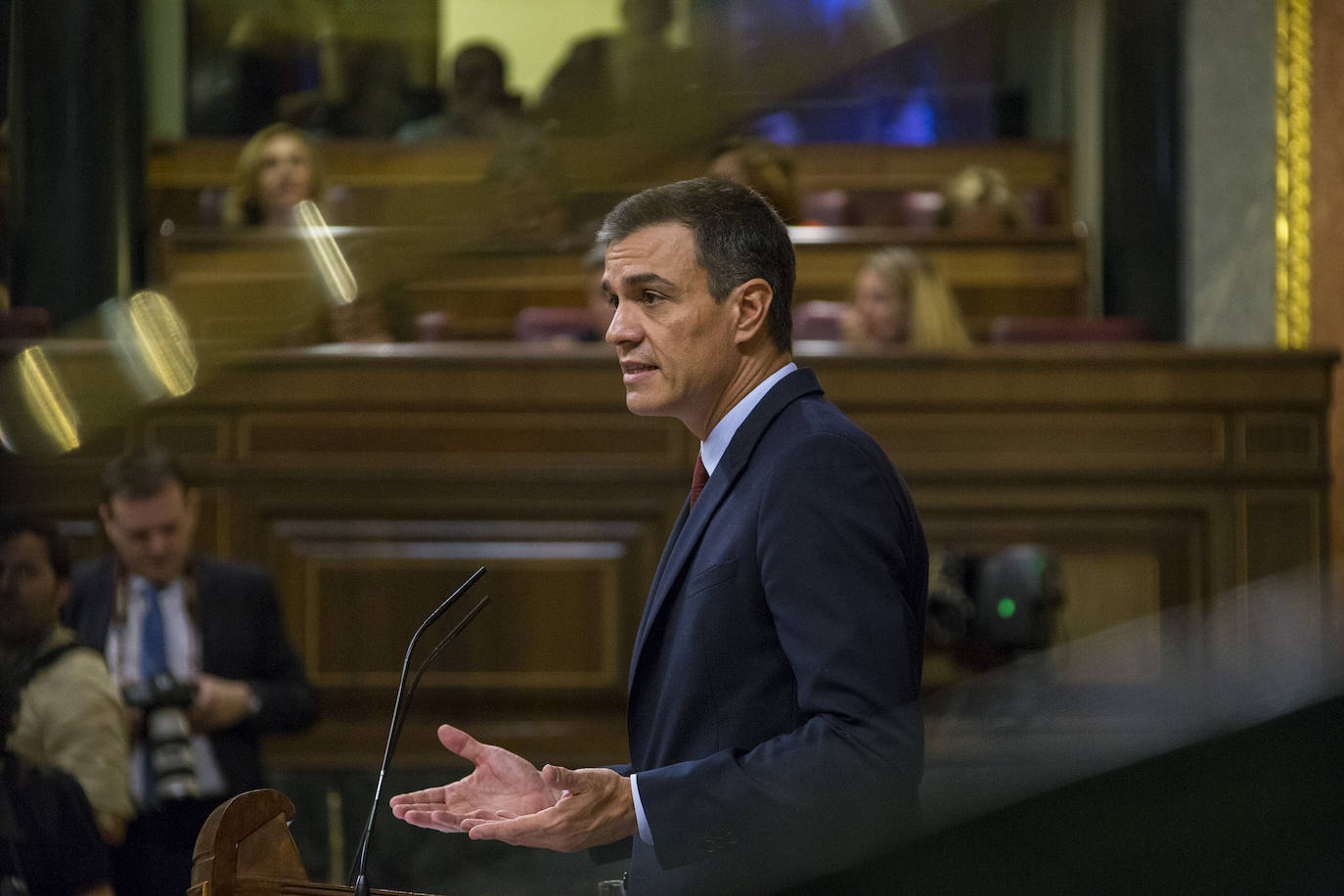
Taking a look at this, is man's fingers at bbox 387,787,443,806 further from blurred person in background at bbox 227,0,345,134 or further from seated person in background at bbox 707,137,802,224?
blurred person in background at bbox 227,0,345,134

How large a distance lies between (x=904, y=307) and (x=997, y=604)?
3.52 feet

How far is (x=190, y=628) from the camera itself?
2.87 m

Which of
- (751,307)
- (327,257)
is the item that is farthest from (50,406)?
(751,307)

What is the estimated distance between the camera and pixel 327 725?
12.3ft

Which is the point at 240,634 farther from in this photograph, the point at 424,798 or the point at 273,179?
the point at 273,179

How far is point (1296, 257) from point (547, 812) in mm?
5390

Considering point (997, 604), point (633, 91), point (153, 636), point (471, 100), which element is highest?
point (471, 100)

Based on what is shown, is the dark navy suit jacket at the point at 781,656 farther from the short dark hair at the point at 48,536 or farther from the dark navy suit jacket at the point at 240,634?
the dark navy suit jacket at the point at 240,634

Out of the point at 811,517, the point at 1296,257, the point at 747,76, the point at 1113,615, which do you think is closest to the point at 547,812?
the point at 811,517

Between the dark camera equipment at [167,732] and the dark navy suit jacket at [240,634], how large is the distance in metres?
0.20

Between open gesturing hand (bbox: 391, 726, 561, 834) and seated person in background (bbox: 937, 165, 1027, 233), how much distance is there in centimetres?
521

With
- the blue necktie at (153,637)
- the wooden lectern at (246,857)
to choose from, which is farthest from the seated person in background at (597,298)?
the wooden lectern at (246,857)

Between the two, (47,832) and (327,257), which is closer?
(327,257)

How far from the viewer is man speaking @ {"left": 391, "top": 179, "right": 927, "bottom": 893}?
3.40 ft
